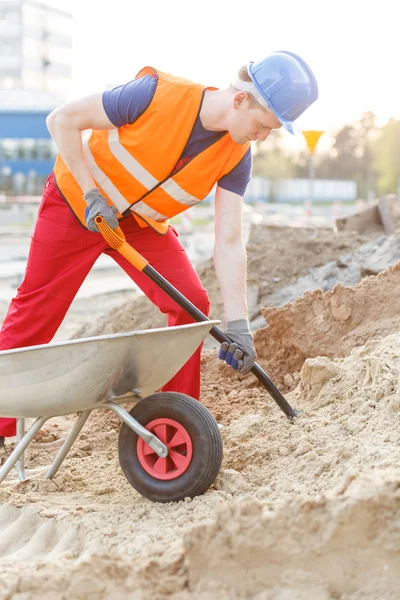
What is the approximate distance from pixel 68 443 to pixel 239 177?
4.28 feet

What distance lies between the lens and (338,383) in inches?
127

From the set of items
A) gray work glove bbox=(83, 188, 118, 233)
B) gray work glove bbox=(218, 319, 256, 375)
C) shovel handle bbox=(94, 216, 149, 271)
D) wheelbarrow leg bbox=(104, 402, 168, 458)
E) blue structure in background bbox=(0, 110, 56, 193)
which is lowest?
wheelbarrow leg bbox=(104, 402, 168, 458)

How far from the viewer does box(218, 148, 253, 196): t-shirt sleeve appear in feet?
10.6

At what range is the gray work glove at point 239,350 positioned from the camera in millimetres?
3102

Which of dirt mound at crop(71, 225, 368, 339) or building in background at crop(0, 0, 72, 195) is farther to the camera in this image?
building in background at crop(0, 0, 72, 195)

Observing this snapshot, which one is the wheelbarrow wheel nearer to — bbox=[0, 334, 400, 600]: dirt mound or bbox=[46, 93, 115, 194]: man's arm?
bbox=[0, 334, 400, 600]: dirt mound

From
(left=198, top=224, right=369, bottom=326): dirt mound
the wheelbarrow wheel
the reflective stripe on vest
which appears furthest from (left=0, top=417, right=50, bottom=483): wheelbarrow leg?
(left=198, top=224, right=369, bottom=326): dirt mound

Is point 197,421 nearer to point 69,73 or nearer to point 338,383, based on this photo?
point 338,383

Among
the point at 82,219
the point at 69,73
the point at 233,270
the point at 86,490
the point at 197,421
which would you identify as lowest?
Answer: the point at 86,490

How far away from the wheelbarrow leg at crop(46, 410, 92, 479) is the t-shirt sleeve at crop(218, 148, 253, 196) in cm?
114

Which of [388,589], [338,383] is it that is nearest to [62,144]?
[338,383]

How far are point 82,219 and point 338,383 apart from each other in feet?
4.19

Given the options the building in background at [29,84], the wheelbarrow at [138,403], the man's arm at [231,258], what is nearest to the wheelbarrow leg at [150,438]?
the wheelbarrow at [138,403]

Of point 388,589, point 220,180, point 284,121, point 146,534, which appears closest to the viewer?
point 388,589
